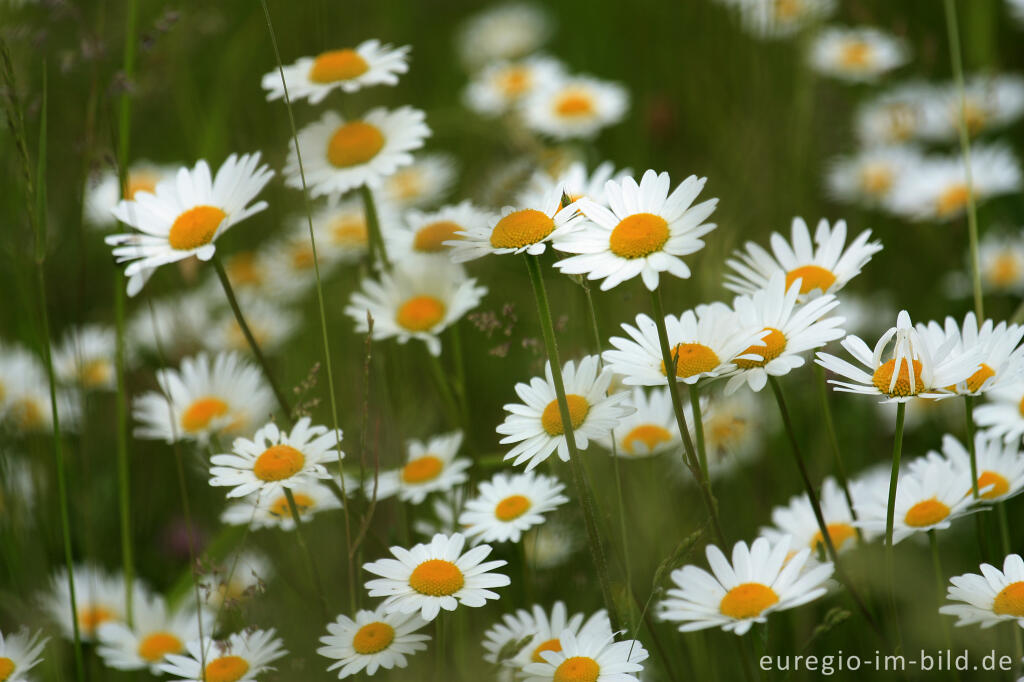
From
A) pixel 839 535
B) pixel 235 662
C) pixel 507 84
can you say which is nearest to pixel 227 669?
pixel 235 662

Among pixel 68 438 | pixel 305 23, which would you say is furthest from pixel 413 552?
pixel 305 23

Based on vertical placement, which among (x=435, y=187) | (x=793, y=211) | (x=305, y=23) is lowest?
(x=793, y=211)

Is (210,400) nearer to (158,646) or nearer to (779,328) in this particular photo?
(158,646)

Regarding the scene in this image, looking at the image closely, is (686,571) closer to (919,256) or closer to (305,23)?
(305,23)

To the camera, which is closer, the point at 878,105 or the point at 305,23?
the point at 305,23

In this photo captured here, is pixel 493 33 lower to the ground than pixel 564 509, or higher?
higher

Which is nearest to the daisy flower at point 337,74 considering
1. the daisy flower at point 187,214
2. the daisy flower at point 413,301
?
the daisy flower at point 187,214
